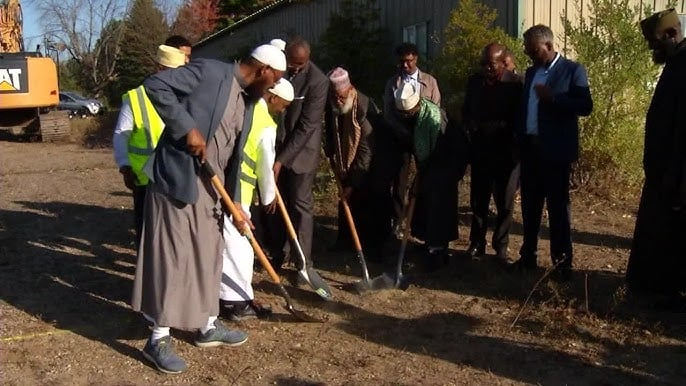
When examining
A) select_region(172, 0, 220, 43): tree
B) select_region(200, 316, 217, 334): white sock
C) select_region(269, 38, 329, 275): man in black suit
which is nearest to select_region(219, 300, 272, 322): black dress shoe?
select_region(200, 316, 217, 334): white sock

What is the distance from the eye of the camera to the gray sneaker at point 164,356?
4.36 m

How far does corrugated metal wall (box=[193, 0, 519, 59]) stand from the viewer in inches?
456

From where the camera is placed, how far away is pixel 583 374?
430 centimetres

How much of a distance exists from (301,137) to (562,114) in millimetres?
1865

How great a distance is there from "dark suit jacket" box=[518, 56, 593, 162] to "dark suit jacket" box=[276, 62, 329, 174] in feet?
5.21

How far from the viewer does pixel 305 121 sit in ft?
19.1

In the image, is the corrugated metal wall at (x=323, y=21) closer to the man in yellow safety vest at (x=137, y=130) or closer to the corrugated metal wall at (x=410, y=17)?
the corrugated metal wall at (x=410, y=17)

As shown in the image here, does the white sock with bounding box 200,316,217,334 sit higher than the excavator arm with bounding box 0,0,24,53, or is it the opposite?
the excavator arm with bounding box 0,0,24,53

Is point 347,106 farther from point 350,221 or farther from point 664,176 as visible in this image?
point 664,176

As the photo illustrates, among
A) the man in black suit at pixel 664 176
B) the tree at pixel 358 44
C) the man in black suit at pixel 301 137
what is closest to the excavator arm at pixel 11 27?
the tree at pixel 358 44

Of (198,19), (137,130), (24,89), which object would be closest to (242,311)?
(137,130)

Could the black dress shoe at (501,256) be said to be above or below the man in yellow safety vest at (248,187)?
below

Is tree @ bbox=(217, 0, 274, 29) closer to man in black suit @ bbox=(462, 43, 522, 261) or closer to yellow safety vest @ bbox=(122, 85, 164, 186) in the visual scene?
man in black suit @ bbox=(462, 43, 522, 261)

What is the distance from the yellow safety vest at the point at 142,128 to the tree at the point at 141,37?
33.2m
